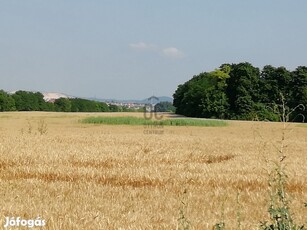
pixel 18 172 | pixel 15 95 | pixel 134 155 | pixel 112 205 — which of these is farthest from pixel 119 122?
pixel 15 95

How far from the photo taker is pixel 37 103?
136m

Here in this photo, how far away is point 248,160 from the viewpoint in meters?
18.2

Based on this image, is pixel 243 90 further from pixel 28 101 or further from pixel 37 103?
pixel 37 103

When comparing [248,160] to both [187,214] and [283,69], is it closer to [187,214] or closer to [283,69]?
[187,214]

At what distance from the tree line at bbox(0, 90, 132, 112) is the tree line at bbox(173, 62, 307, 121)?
5001 centimetres

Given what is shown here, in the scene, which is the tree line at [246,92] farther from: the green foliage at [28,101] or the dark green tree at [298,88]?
the green foliage at [28,101]

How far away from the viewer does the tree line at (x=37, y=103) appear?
122625 mm

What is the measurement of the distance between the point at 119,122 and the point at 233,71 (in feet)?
160

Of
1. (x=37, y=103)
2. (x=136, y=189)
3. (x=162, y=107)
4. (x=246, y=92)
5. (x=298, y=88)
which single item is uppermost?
(x=298, y=88)

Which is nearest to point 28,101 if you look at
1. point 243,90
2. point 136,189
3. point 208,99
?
point 208,99

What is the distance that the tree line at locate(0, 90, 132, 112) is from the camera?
402 feet

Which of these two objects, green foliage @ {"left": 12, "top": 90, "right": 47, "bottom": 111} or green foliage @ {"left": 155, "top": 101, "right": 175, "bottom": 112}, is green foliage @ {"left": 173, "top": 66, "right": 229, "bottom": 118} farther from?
green foliage @ {"left": 12, "top": 90, "right": 47, "bottom": 111}

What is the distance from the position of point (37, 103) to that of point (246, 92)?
223 ft

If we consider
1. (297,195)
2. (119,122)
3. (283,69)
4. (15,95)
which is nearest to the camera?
(297,195)
